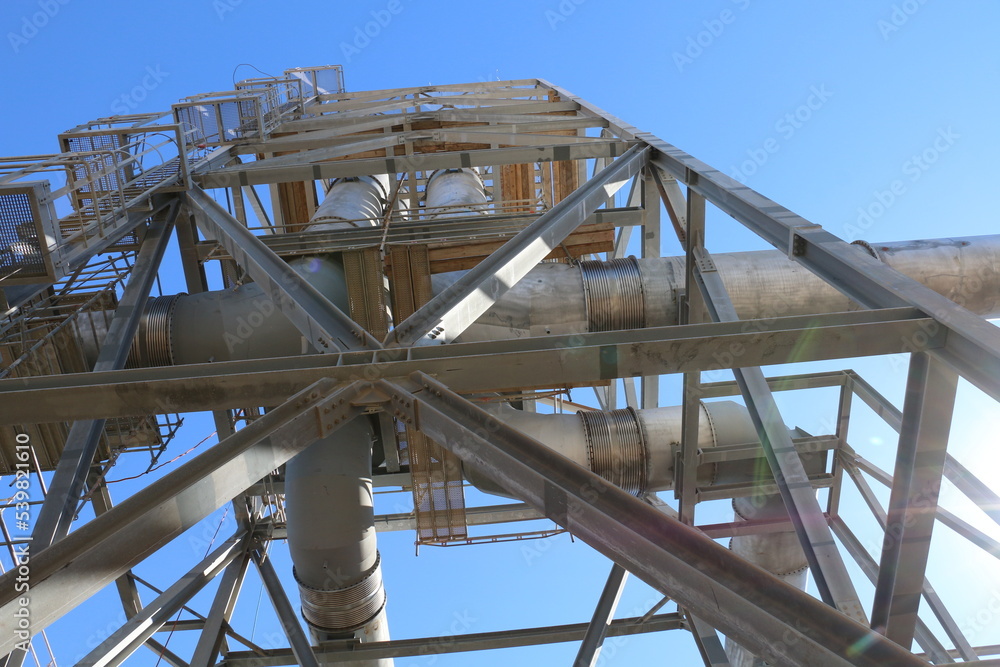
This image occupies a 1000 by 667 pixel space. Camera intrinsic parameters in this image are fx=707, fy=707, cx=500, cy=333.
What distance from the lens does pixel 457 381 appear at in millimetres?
4027

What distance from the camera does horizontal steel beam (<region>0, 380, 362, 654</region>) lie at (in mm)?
2803

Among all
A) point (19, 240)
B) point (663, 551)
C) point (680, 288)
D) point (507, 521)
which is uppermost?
point (19, 240)

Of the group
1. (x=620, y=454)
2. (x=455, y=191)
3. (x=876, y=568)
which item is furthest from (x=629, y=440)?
(x=455, y=191)

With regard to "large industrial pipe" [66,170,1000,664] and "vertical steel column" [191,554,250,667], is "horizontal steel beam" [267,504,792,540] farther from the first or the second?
"vertical steel column" [191,554,250,667]

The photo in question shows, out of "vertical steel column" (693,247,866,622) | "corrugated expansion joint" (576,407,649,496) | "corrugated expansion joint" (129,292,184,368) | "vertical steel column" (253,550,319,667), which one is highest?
"corrugated expansion joint" (129,292,184,368)

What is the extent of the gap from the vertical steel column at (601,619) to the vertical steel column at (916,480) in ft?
13.5

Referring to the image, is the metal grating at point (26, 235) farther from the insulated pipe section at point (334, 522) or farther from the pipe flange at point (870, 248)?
the pipe flange at point (870, 248)

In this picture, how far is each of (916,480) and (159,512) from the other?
3701 mm

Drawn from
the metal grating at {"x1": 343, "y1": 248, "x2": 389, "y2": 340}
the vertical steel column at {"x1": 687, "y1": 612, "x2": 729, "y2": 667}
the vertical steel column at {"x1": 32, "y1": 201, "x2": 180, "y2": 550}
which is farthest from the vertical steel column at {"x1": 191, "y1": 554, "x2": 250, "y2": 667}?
the vertical steel column at {"x1": 687, "y1": 612, "x2": 729, "y2": 667}

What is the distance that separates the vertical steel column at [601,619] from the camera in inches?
299

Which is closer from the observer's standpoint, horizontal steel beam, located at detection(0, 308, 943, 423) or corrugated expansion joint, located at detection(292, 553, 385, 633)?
horizontal steel beam, located at detection(0, 308, 943, 423)

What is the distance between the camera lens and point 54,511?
4.97 m

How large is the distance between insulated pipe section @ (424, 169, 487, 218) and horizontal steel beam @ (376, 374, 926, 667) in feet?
25.0

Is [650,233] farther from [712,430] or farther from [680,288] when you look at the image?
[712,430]
